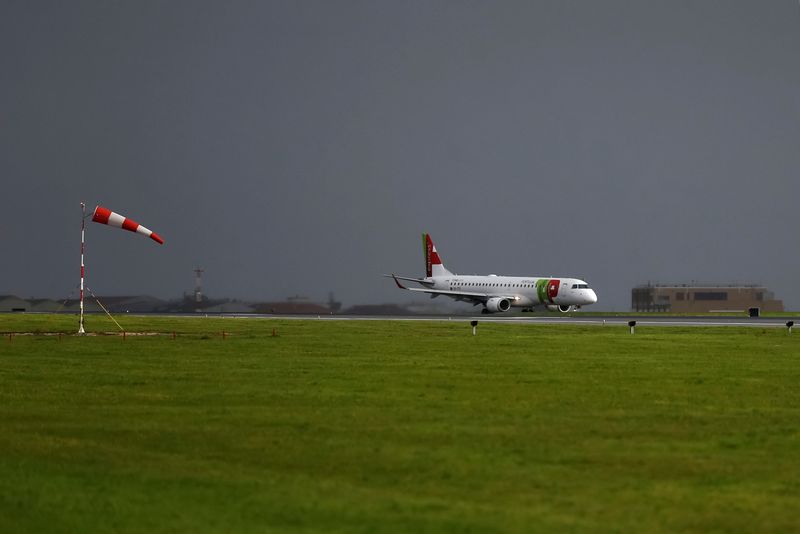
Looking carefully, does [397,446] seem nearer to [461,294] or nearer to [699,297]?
[461,294]

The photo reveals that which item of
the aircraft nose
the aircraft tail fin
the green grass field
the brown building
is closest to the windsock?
the green grass field

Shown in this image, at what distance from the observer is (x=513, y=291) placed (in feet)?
319

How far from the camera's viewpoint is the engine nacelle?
314 feet

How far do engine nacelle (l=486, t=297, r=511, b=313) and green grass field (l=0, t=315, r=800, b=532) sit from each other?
63201 millimetres

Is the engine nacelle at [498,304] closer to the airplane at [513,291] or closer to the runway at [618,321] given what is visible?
the airplane at [513,291]

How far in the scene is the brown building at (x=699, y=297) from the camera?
16800cm

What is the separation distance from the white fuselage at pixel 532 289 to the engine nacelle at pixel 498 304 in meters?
1.26

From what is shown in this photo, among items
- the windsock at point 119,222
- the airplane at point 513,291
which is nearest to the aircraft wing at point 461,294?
the airplane at point 513,291

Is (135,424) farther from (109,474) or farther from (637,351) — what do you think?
(637,351)

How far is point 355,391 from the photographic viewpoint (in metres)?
23.3

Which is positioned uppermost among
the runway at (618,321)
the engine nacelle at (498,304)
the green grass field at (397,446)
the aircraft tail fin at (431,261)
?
the aircraft tail fin at (431,261)

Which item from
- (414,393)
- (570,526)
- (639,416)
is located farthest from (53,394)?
(570,526)

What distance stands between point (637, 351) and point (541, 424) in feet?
72.9

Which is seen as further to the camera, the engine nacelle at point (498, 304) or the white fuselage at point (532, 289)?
the engine nacelle at point (498, 304)
